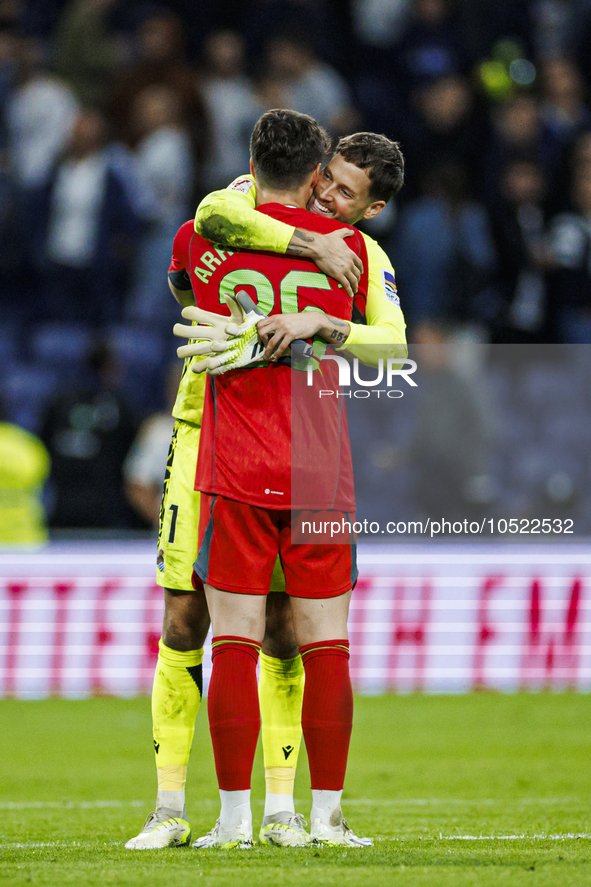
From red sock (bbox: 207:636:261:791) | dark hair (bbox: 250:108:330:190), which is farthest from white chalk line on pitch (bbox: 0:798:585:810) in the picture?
dark hair (bbox: 250:108:330:190)

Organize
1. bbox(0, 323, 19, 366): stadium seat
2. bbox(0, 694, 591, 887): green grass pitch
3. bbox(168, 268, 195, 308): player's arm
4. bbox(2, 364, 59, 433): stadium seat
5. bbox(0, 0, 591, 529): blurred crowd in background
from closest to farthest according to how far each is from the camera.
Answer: bbox(0, 694, 591, 887): green grass pitch < bbox(168, 268, 195, 308): player's arm < bbox(0, 0, 591, 529): blurred crowd in background < bbox(2, 364, 59, 433): stadium seat < bbox(0, 323, 19, 366): stadium seat

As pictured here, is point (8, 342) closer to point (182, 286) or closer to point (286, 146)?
point (182, 286)

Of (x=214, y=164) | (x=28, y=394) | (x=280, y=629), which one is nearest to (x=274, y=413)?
(x=280, y=629)

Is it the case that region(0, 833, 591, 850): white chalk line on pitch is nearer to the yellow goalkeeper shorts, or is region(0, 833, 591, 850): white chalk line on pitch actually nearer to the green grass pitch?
the green grass pitch

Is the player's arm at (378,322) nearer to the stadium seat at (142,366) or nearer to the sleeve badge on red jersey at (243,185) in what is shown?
the sleeve badge on red jersey at (243,185)

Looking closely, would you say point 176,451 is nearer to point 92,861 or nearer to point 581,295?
point 92,861

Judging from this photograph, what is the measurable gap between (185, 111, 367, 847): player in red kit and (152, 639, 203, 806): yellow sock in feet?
A: 0.97

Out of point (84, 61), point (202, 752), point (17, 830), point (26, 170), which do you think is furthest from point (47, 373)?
point (17, 830)

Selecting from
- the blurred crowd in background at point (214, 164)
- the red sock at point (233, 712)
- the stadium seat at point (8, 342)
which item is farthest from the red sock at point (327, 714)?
the stadium seat at point (8, 342)

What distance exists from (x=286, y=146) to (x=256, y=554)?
1.13 meters

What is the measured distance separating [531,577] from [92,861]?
499cm

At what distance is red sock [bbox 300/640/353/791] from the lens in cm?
340

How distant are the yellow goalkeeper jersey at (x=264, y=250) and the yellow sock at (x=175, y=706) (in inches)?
28.3

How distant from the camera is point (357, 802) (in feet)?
16.6
